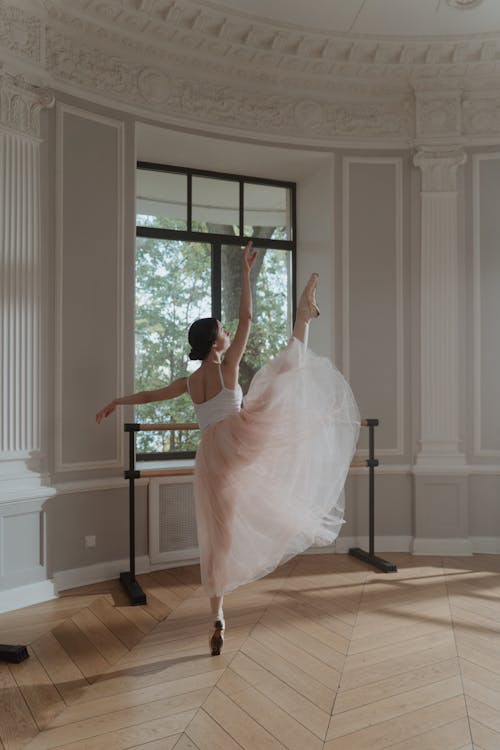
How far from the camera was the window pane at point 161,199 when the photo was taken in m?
5.48

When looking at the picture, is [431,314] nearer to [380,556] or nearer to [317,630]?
[380,556]

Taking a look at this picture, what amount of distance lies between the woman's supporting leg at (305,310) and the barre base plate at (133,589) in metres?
1.89

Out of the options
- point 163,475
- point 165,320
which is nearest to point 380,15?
point 165,320

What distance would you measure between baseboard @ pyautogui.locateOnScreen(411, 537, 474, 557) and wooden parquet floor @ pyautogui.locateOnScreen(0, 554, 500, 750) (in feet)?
→ 2.61

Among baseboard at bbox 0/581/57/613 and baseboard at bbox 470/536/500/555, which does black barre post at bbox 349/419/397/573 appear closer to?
baseboard at bbox 470/536/500/555

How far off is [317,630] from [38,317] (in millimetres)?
2526

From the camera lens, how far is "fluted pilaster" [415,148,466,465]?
5.42m

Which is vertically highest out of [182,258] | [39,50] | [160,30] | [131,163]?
[160,30]

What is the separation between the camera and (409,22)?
4.85 metres

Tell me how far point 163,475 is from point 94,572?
802 mm

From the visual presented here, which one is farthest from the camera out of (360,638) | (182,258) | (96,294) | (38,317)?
(182,258)

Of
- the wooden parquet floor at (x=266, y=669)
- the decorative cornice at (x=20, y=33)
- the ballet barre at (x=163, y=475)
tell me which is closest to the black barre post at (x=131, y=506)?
the ballet barre at (x=163, y=475)

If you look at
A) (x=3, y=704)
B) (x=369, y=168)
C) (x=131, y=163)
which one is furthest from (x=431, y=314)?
(x=3, y=704)

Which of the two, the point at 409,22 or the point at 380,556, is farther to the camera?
Result: the point at 380,556
